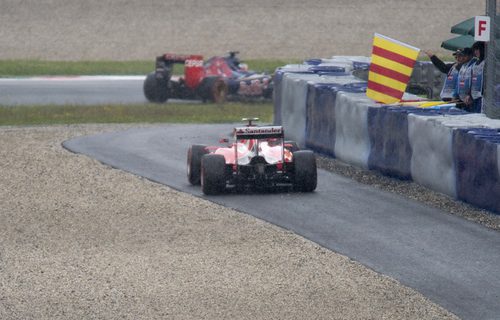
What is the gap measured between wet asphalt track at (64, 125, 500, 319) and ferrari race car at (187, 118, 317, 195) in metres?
0.16

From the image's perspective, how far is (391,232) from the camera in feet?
38.8

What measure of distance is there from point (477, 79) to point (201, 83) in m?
13.0

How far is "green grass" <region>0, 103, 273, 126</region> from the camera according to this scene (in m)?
25.1

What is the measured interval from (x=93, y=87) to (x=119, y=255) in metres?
23.3

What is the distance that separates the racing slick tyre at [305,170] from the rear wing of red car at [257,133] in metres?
0.38

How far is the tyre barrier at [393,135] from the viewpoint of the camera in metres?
12.9

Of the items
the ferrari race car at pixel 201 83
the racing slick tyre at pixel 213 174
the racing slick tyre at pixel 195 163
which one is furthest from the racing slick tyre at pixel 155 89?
the racing slick tyre at pixel 213 174

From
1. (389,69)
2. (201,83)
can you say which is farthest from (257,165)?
(201,83)

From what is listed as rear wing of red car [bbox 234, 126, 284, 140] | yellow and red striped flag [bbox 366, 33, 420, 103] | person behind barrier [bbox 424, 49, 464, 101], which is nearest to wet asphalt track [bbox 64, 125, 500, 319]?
rear wing of red car [bbox 234, 126, 284, 140]

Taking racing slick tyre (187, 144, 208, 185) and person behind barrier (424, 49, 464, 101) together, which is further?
person behind barrier (424, 49, 464, 101)

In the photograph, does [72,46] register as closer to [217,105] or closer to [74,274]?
[217,105]

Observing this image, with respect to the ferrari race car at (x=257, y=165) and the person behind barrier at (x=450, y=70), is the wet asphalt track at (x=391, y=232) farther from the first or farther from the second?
the person behind barrier at (x=450, y=70)

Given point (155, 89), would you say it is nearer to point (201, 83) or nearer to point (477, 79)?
point (201, 83)

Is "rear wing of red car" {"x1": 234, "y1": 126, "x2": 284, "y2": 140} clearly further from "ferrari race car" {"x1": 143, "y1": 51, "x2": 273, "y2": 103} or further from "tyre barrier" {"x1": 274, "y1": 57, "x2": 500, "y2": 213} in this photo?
"ferrari race car" {"x1": 143, "y1": 51, "x2": 273, "y2": 103}
